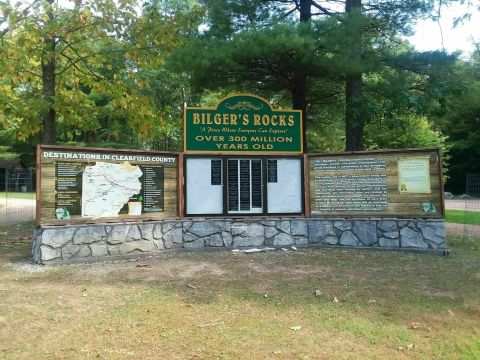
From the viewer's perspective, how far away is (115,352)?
3.70 meters

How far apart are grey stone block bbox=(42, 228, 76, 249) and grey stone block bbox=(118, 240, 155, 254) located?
0.90 m

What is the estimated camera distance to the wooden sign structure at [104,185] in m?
7.39

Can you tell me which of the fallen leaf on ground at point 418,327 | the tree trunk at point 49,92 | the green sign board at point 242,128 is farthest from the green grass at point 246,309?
the tree trunk at point 49,92

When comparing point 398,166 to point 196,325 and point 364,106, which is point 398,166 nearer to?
point 364,106

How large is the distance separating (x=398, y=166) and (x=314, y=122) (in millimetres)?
4782

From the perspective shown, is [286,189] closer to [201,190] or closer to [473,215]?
[201,190]

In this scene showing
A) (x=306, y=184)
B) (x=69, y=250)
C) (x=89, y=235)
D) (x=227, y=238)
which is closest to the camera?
(x=69, y=250)

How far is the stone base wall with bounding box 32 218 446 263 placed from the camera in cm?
759

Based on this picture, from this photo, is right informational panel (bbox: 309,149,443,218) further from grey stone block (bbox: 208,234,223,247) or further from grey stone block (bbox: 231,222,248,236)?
grey stone block (bbox: 208,234,223,247)

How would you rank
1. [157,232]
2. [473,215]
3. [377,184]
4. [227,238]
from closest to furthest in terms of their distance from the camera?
[157,232], [377,184], [227,238], [473,215]

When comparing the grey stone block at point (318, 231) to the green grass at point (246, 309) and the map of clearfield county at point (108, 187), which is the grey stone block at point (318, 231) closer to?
the green grass at point (246, 309)

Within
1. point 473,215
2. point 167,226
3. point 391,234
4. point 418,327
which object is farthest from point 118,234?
point 473,215

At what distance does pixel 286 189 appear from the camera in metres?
8.94

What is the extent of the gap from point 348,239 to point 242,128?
3070mm
